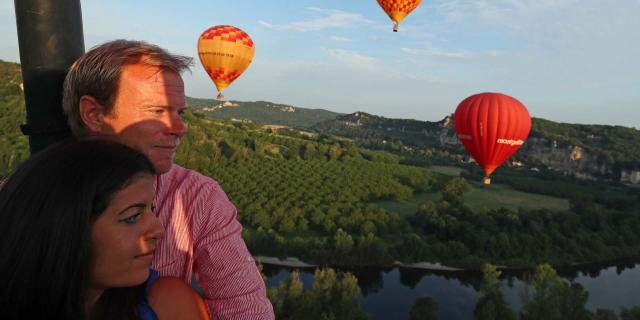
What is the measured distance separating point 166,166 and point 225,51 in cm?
2112

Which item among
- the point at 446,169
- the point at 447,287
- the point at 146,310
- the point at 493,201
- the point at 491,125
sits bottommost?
the point at 447,287

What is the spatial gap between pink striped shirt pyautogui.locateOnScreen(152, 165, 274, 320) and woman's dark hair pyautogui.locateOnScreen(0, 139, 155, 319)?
31 cm

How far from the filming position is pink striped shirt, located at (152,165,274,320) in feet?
4.64

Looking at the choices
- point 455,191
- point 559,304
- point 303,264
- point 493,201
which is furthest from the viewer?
point 493,201

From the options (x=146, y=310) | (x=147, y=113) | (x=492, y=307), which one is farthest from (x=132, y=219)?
(x=492, y=307)

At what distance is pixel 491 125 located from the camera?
59.0 ft

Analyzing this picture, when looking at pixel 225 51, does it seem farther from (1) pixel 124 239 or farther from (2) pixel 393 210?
(2) pixel 393 210

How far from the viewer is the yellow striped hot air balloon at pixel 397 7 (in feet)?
67.3

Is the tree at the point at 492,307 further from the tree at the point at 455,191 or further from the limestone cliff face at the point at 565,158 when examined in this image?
the limestone cliff face at the point at 565,158

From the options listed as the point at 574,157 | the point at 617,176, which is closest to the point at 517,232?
the point at 617,176

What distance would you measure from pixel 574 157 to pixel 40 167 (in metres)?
110

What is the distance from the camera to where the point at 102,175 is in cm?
118

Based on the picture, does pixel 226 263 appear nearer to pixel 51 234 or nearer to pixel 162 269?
pixel 162 269

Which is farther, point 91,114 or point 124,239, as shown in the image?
point 91,114
